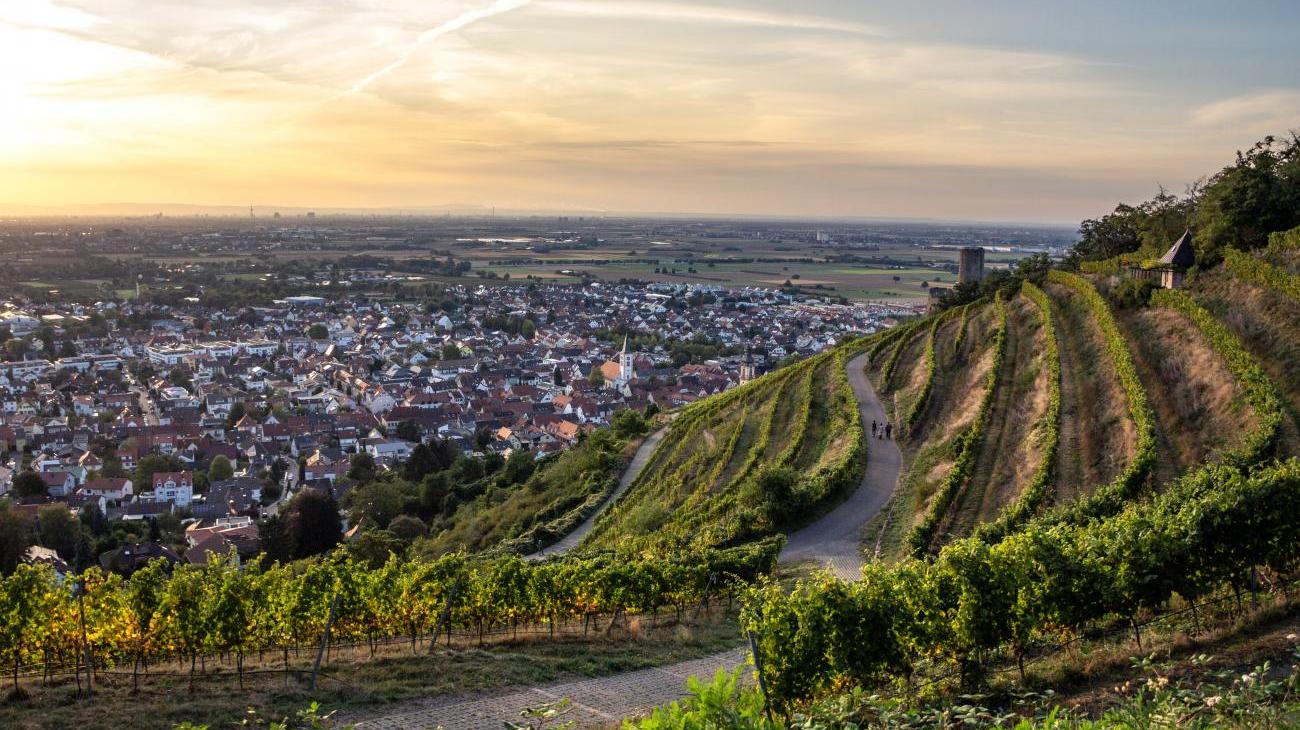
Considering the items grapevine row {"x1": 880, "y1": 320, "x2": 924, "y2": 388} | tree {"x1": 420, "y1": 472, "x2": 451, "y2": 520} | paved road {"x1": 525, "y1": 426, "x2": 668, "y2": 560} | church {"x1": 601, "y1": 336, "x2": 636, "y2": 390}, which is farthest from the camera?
church {"x1": 601, "y1": 336, "x2": 636, "y2": 390}

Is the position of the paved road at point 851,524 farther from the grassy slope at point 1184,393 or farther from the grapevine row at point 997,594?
the grapevine row at point 997,594

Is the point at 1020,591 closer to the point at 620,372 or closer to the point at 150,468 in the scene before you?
the point at 150,468

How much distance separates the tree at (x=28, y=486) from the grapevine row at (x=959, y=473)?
5561 centimetres

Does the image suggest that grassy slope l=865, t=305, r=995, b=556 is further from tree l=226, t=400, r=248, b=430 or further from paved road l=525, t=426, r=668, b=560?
tree l=226, t=400, r=248, b=430

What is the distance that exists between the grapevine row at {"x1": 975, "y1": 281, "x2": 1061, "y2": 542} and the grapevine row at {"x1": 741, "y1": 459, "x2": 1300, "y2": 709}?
13.2 ft

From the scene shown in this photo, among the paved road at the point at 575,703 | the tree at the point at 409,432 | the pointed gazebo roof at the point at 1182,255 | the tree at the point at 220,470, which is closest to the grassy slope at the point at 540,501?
the paved road at the point at 575,703

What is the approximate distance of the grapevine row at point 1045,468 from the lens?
16938 mm

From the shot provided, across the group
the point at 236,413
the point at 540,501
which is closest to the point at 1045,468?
the point at 540,501

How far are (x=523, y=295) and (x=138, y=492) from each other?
108206 millimetres

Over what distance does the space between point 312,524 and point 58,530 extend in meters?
14.8

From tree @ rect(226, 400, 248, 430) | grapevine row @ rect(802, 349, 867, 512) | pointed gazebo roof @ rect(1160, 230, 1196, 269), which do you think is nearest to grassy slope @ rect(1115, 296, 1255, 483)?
pointed gazebo roof @ rect(1160, 230, 1196, 269)

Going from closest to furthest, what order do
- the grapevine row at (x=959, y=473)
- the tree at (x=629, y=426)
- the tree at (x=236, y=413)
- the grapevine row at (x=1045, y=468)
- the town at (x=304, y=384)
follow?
the grapevine row at (x=1045, y=468) → the grapevine row at (x=959, y=473) → the tree at (x=629, y=426) → the town at (x=304, y=384) → the tree at (x=236, y=413)

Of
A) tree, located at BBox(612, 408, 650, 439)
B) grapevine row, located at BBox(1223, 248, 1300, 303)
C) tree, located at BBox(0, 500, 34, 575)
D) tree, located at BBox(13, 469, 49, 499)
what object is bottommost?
tree, located at BBox(13, 469, 49, 499)

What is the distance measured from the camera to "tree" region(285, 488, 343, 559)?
131ft
